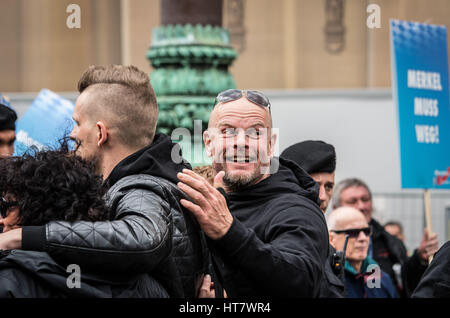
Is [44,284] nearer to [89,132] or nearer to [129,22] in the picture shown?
[89,132]

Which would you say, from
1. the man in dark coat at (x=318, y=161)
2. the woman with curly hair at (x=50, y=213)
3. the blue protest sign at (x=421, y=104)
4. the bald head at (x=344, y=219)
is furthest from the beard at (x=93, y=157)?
the blue protest sign at (x=421, y=104)

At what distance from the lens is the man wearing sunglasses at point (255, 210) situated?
3.23 meters

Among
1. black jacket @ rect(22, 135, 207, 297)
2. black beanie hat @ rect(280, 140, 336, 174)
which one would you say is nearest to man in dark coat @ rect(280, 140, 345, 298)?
black beanie hat @ rect(280, 140, 336, 174)

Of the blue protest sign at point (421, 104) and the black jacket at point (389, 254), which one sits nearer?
the blue protest sign at point (421, 104)

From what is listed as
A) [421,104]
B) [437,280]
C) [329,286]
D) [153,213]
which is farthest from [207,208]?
[421,104]

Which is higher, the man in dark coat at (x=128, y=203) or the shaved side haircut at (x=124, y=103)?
the shaved side haircut at (x=124, y=103)

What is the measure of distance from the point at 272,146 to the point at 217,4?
2735mm

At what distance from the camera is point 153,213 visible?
3166 millimetres

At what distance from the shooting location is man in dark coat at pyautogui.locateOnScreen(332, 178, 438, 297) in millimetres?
7047

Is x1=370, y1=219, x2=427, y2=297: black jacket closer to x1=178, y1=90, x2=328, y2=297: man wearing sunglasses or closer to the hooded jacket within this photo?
the hooded jacket

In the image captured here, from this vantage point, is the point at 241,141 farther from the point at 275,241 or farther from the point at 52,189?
the point at 52,189

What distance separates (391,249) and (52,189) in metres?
4.77

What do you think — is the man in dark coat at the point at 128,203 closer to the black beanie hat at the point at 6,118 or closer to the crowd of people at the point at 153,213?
the crowd of people at the point at 153,213

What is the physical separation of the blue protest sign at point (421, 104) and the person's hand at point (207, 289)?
3.45 metres
